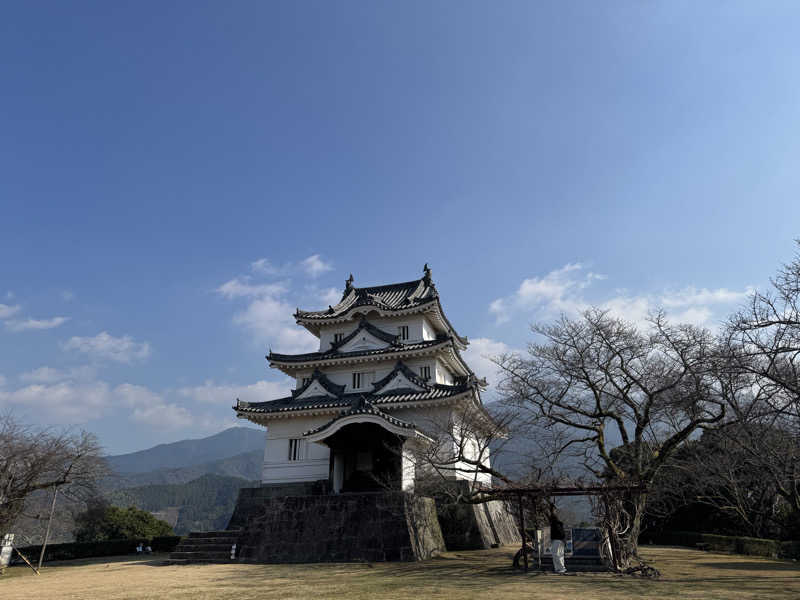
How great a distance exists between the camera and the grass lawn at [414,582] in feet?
29.9

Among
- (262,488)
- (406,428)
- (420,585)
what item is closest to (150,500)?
(262,488)

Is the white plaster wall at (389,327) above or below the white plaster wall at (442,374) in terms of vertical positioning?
above

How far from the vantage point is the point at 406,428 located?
755 inches

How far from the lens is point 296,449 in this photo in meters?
23.9

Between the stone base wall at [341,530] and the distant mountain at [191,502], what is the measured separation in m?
94.7

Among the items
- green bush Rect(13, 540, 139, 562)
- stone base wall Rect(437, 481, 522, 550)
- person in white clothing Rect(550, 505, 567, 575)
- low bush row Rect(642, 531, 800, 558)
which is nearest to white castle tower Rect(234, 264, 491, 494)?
stone base wall Rect(437, 481, 522, 550)

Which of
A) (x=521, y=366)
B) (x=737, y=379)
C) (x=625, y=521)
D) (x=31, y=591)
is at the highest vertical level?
(x=521, y=366)

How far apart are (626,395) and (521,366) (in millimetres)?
2786

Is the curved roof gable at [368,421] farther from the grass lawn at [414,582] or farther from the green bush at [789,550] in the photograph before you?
the green bush at [789,550]

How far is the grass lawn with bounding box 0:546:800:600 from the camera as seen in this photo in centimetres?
910

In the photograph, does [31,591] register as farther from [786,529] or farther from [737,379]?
[786,529]

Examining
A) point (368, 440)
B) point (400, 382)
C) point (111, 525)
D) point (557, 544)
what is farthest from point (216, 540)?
point (111, 525)

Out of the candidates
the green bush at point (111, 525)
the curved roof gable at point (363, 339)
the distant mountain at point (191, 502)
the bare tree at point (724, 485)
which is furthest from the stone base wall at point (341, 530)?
the distant mountain at point (191, 502)

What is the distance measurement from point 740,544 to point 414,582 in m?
14.4
